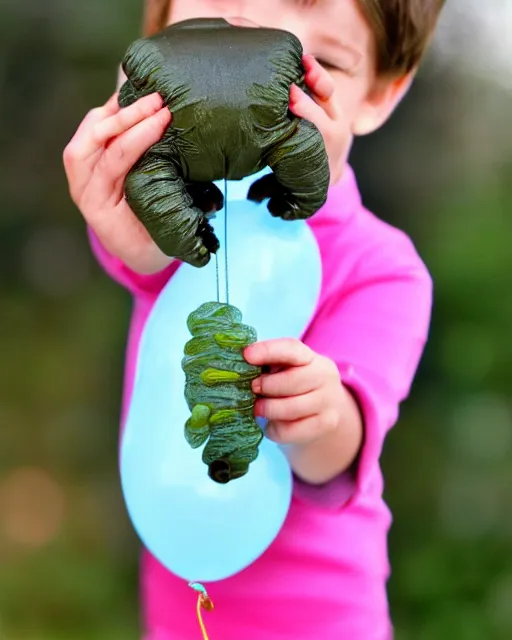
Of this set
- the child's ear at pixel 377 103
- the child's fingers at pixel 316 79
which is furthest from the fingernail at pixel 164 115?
the child's ear at pixel 377 103

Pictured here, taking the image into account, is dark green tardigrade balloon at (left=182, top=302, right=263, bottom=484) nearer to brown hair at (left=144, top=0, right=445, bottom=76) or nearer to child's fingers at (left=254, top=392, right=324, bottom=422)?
child's fingers at (left=254, top=392, right=324, bottom=422)

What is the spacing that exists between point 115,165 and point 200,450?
9.7 inches

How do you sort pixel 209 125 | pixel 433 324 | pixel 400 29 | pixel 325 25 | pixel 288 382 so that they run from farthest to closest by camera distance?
1. pixel 433 324
2. pixel 400 29
3. pixel 325 25
4. pixel 288 382
5. pixel 209 125

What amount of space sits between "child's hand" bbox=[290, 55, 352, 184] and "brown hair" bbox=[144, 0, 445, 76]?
0.17 m

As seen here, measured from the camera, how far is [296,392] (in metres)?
0.62

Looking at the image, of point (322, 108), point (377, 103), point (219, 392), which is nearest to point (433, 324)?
point (377, 103)

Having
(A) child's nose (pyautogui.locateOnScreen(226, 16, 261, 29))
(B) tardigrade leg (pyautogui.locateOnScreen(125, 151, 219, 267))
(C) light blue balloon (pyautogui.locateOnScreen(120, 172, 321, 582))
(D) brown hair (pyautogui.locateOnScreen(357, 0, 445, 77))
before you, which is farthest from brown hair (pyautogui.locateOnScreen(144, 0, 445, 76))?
(B) tardigrade leg (pyautogui.locateOnScreen(125, 151, 219, 267))

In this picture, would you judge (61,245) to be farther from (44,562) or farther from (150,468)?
(150,468)

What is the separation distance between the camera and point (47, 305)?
1348 mm

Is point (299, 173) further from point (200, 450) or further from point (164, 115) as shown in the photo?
point (200, 450)

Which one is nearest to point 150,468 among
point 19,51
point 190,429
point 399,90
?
point 190,429

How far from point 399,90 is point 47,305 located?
721 mm

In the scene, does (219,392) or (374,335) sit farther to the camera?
(374,335)

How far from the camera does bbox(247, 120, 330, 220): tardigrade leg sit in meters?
0.52
